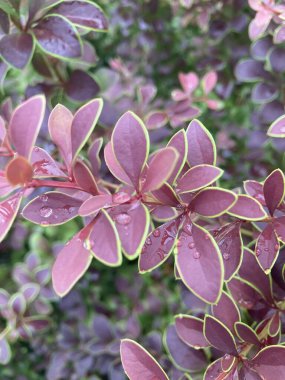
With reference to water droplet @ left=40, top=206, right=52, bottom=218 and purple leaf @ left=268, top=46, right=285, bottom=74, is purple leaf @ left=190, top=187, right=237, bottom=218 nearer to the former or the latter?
water droplet @ left=40, top=206, right=52, bottom=218

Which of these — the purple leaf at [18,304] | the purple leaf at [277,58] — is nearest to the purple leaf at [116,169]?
the purple leaf at [277,58]

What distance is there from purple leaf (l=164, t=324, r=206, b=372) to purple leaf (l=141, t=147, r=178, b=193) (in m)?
0.40

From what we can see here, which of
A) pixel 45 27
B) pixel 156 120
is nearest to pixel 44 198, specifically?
pixel 45 27

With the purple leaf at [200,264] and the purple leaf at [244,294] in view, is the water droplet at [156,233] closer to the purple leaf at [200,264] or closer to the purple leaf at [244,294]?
the purple leaf at [200,264]

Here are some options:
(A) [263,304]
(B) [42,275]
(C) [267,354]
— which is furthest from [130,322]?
(C) [267,354]

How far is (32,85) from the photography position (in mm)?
1054

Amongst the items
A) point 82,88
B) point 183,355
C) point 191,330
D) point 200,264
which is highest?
point 200,264

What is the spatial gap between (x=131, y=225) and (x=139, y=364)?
0.20 m

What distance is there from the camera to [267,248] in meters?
0.63

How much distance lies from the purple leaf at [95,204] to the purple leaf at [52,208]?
71 mm

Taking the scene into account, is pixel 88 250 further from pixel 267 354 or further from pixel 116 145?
pixel 267 354

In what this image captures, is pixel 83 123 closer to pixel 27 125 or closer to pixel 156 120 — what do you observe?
pixel 27 125

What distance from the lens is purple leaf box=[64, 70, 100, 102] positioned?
104 cm

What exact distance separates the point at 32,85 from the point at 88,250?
63 centimetres
